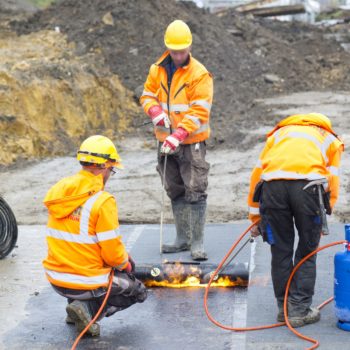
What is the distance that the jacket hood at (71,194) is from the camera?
5.79 m

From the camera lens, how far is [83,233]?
5.78 meters

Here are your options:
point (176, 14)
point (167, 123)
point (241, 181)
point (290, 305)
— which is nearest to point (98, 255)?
point (290, 305)

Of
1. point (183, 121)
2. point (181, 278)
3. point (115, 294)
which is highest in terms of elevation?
point (183, 121)

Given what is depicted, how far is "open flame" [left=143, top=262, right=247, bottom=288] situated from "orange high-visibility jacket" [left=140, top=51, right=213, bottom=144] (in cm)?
127

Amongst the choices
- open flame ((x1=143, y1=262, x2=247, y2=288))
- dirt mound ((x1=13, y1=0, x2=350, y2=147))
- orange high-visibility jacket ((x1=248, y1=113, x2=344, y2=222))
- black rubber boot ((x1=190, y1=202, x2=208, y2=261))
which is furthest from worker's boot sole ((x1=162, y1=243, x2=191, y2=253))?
dirt mound ((x1=13, y1=0, x2=350, y2=147))

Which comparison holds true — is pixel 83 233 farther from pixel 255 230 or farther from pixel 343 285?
pixel 343 285

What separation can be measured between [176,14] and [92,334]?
61.3 ft

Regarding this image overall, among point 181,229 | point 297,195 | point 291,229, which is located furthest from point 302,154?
point 181,229

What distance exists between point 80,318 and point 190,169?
2.31 metres

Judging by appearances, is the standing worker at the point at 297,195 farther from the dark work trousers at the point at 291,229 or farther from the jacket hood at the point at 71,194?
the jacket hood at the point at 71,194

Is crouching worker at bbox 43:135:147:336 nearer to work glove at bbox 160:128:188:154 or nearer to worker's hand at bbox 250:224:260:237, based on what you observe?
worker's hand at bbox 250:224:260:237

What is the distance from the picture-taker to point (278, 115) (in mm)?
18844

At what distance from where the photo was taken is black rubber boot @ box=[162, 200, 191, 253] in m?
7.95

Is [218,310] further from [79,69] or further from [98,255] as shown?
[79,69]
